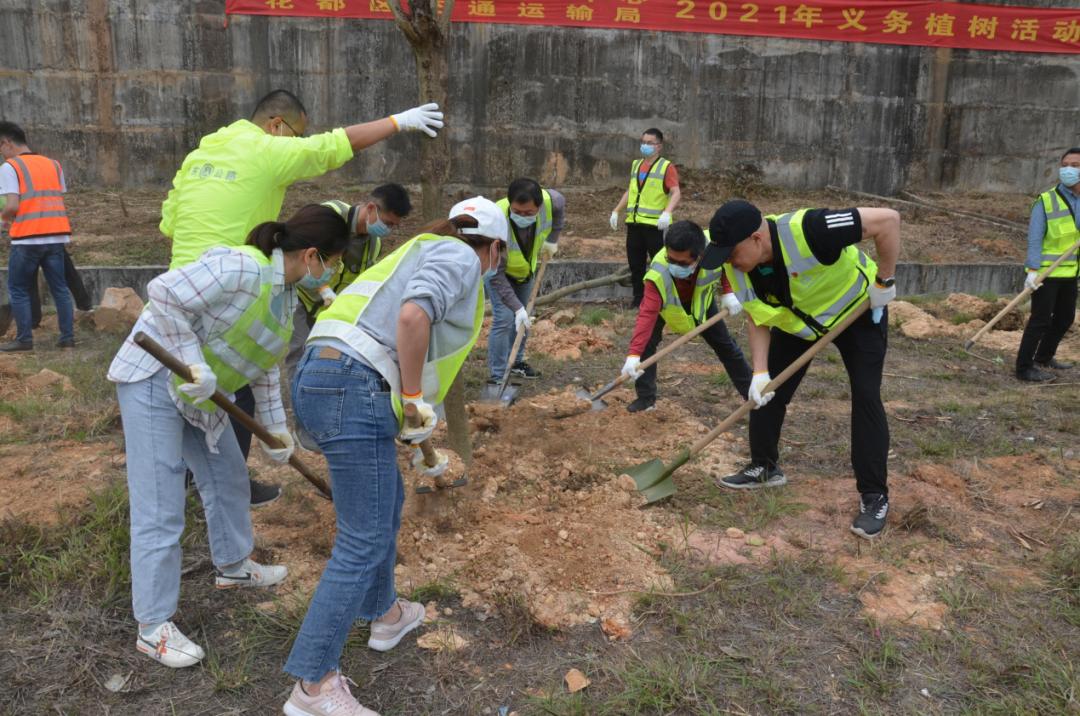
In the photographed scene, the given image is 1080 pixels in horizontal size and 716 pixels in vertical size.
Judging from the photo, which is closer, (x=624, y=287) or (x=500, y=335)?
(x=500, y=335)

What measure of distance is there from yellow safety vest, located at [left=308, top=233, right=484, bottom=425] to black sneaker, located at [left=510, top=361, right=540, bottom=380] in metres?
3.43

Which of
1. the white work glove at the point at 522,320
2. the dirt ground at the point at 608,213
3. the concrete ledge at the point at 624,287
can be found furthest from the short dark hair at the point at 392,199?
the dirt ground at the point at 608,213

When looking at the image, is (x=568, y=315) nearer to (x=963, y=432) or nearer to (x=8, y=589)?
(x=963, y=432)

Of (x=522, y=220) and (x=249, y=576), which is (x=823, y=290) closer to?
(x=522, y=220)

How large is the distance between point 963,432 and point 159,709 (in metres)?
4.49

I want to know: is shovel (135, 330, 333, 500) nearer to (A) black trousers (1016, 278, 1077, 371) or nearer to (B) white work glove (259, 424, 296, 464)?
(B) white work glove (259, 424, 296, 464)

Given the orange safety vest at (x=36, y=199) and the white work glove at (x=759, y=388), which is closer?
the white work glove at (x=759, y=388)

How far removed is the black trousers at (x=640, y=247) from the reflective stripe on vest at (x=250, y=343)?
5129 millimetres

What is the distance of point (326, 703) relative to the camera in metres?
2.41

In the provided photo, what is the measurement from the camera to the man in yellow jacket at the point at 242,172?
11.2 ft

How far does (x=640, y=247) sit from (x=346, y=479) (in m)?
5.74

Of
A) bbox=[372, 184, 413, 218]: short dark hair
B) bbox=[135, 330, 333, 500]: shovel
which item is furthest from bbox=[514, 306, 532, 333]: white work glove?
bbox=[135, 330, 333, 500]: shovel

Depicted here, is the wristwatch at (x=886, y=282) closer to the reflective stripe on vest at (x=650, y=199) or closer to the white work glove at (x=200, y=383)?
the white work glove at (x=200, y=383)

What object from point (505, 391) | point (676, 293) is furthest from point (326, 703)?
point (505, 391)
